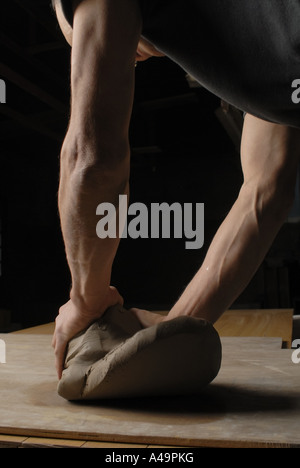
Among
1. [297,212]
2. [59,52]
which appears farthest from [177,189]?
[59,52]

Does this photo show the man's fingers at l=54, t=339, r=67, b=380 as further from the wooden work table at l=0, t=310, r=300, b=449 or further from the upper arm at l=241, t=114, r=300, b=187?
the upper arm at l=241, t=114, r=300, b=187

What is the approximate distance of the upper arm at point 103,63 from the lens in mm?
797

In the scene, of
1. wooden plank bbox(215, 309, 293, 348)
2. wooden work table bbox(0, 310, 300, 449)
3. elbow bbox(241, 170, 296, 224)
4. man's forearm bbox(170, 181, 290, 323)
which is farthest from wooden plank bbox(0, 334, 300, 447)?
wooden plank bbox(215, 309, 293, 348)

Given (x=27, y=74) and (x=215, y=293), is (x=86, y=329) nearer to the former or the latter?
(x=215, y=293)

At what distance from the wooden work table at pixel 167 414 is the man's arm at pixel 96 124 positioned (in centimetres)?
23

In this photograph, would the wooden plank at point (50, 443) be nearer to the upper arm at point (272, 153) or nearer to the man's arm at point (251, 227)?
the man's arm at point (251, 227)

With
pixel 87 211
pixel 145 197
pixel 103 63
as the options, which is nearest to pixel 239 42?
pixel 103 63

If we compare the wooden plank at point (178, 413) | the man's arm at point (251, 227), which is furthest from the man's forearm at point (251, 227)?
the wooden plank at point (178, 413)

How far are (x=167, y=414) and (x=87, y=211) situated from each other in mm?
332

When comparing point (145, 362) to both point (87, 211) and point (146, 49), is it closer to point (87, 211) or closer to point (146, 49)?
point (87, 211)

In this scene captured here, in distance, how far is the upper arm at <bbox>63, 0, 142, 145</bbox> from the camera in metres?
0.80

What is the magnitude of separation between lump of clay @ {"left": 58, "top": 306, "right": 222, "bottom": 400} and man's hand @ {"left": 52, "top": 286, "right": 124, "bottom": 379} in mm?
27

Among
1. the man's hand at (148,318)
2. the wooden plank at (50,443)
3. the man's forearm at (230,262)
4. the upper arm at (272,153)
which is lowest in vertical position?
the wooden plank at (50,443)

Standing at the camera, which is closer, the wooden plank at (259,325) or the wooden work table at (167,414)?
the wooden work table at (167,414)
